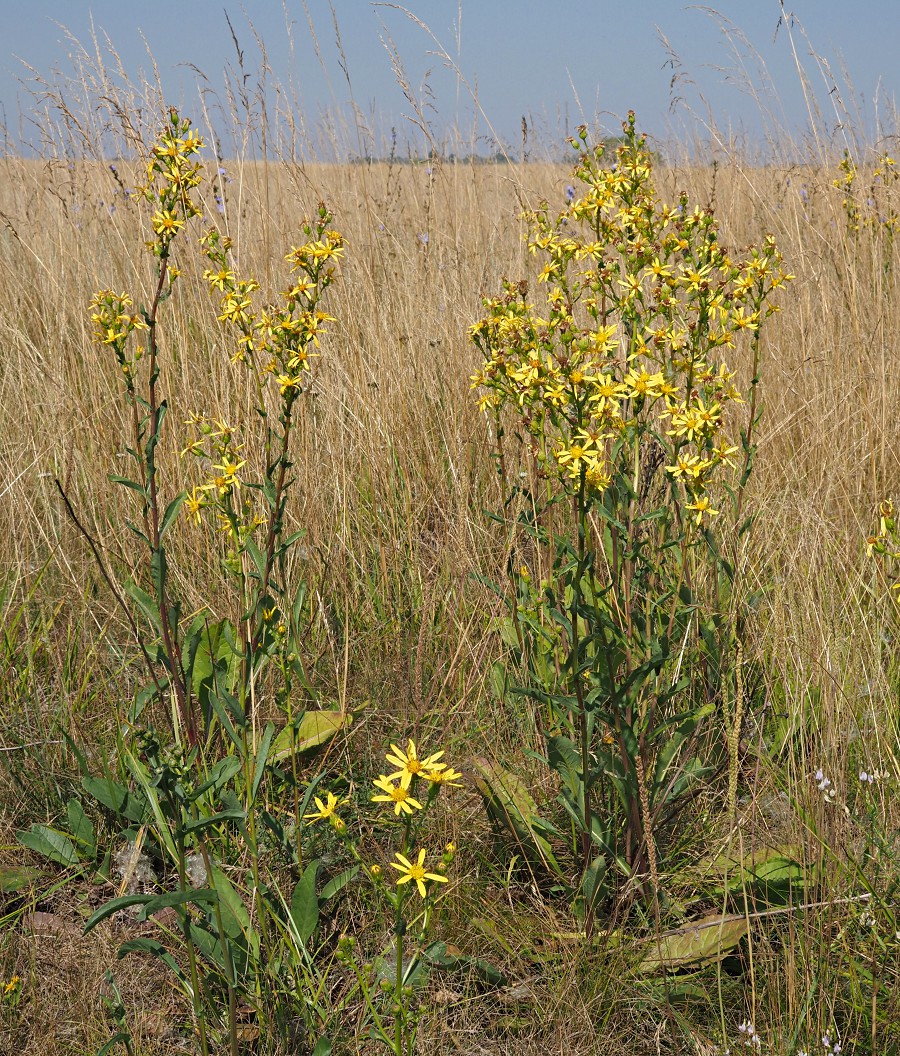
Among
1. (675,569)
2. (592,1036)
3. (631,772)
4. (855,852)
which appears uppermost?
(675,569)

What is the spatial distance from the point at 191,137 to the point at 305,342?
17.9 inches

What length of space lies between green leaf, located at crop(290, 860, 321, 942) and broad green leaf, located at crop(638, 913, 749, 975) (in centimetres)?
54

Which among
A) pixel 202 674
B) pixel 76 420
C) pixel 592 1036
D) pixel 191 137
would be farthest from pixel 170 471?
pixel 592 1036

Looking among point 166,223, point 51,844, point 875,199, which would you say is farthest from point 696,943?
point 875,199

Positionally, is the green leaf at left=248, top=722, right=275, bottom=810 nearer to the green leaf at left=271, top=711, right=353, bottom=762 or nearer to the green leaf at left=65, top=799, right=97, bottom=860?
the green leaf at left=271, top=711, right=353, bottom=762

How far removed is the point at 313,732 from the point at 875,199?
3.97 meters

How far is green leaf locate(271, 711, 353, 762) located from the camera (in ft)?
6.12

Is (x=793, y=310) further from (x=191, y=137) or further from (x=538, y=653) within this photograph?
(x=191, y=137)

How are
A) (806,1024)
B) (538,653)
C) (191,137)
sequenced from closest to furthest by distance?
(806,1024), (191,137), (538,653)

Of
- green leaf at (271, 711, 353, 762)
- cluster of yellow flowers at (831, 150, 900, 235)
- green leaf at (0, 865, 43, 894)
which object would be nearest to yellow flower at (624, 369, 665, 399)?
green leaf at (271, 711, 353, 762)

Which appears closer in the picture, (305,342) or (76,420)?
(305,342)

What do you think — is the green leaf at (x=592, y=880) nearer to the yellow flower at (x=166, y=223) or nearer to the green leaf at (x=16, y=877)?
the green leaf at (x=16, y=877)

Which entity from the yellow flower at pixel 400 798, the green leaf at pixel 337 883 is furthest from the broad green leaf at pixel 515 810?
the yellow flower at pixel 400 798

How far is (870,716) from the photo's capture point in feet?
5.72
